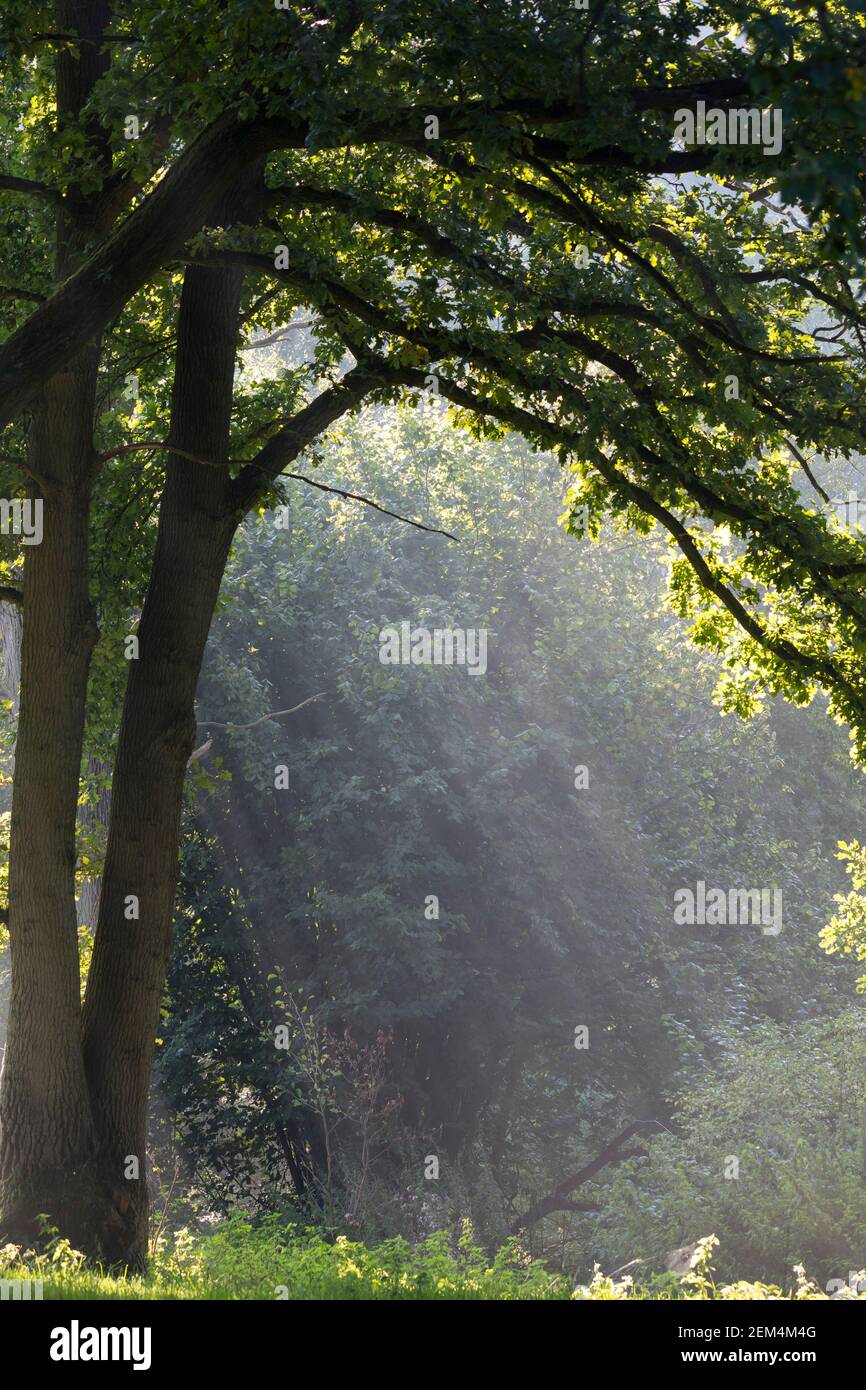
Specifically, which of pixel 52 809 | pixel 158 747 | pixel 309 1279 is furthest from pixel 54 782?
pixel 309 1279

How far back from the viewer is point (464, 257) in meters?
7.83

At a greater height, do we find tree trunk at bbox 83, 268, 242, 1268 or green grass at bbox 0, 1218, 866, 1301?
tree trunk at bbox 83, 268, 242, 1268

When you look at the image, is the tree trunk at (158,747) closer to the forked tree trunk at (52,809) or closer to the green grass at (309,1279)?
the forked tree trunk at (52,809)

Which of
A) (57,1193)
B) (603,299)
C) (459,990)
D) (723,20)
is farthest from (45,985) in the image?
(459,990)

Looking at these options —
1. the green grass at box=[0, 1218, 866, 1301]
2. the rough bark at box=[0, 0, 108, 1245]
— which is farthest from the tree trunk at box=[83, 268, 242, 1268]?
the green grass at box=[0, 1218, 866, 1301]

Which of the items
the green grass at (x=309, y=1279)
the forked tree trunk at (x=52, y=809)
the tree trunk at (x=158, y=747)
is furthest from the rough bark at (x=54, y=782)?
the green grass at (x=309, y=1279)

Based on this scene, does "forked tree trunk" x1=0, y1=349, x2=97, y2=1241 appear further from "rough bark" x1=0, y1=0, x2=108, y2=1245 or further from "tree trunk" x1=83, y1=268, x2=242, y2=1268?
"tree trunk" x1=83, y1=268, x2=242, y2=1268

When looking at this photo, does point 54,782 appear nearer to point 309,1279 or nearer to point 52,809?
point 52,809

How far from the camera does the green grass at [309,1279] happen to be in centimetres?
641

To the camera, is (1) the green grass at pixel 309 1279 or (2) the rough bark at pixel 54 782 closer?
(1) the green grass at pixel 309 1279

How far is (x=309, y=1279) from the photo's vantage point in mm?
8320

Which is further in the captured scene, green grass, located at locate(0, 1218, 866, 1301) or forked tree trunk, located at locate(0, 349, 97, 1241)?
forked tree trunk, located at locate(0, 349, 97, 1241)

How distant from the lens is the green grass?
6.41 metres

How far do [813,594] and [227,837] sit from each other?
49.1 feet
